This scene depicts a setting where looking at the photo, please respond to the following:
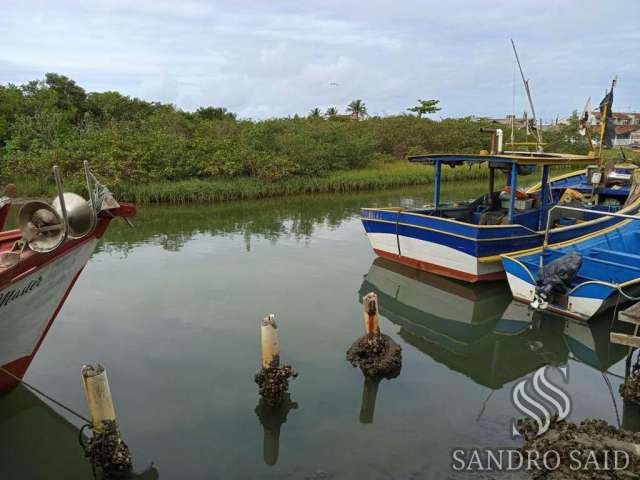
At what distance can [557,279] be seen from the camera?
741cm

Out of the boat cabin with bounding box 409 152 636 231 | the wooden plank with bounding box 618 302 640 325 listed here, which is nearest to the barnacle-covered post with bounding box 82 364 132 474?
the wooden plank with bounding box 618 302 640 325

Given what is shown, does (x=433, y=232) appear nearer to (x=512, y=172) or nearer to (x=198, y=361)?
(x=512, y=172)

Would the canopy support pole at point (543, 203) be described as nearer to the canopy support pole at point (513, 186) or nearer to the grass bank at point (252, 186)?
the canopy support pole at point (513, 186)

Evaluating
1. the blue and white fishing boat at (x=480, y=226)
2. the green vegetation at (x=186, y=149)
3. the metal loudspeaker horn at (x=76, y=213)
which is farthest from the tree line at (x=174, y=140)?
the metal loudspeaker horn at (x=76, y=213)

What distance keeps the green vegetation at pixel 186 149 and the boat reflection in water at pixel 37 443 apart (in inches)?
574

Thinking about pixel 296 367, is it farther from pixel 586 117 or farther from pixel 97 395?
pixel 586 117

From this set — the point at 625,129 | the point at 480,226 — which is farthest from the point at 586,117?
the point at 625,129

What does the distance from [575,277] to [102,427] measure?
22.8 ft

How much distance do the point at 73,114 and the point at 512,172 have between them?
27.5 m

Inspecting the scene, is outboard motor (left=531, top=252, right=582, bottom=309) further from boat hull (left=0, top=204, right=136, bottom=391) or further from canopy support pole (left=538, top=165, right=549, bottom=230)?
boat hull (left=0, top=204, right=136, bottom=391)

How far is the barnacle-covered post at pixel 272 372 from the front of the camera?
5340 mm

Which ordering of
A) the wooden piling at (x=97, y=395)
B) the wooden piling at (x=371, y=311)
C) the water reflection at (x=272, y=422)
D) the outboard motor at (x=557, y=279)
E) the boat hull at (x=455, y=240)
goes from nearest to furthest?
the wooden piling at (x=97, y=395)
the water reflection at (x=272, y=422)
the wooden piling at (x=371, y=311)
the outboard motor at (x=557, y=279)
the boat hull at (x=455, y=240)

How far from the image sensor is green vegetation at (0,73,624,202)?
20.0 meters

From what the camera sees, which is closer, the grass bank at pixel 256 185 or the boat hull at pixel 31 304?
the boat hull at pixel 31 304
